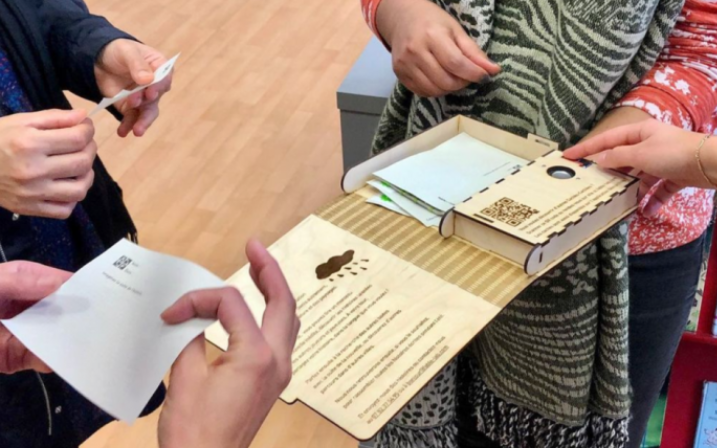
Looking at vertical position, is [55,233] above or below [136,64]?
below

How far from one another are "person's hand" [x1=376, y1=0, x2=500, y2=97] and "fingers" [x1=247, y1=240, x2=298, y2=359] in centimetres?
35

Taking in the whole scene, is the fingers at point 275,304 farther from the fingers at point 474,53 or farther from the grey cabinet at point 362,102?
the grey cabinet at point 362,102

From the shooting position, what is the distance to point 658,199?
78cm

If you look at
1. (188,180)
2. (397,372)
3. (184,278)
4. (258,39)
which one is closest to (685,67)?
(397,372)

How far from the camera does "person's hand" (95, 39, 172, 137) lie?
99 cm

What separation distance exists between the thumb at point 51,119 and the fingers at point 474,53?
1.53ft

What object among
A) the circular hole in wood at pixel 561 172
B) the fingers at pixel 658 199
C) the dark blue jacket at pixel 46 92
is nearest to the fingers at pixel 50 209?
the dark blue jacket at pixel 46 92

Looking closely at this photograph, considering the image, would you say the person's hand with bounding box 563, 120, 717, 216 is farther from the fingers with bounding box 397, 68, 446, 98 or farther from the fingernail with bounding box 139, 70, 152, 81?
the fingernail with bounding box 139, 70, 152, 81

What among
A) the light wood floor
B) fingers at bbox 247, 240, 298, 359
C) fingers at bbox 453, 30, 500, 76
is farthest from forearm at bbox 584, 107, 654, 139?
the light wood floor

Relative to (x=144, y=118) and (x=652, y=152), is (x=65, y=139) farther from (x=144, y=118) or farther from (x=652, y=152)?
(x=652, y=152)

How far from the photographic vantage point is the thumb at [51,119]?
81 cm

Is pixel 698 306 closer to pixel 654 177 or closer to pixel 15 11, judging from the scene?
pixel 654 177

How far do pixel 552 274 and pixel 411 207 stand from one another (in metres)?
0.18

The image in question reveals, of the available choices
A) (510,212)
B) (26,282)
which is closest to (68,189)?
(26,282)
